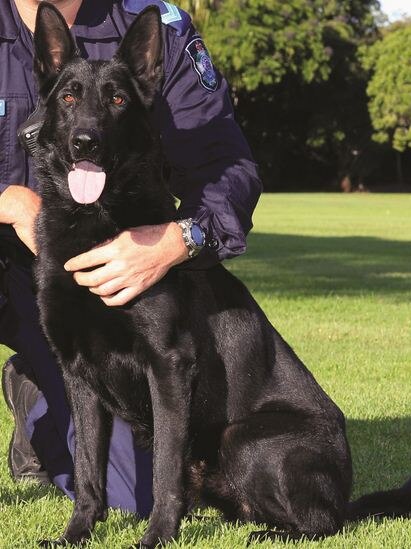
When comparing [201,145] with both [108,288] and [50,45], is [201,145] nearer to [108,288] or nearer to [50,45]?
[50,45]

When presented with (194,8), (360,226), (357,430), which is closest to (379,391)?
(357,430)

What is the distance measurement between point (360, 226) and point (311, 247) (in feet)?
23.1

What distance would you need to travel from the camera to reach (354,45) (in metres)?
54.0

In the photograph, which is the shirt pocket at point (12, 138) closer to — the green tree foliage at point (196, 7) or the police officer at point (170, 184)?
the police officer at point (170, 184)

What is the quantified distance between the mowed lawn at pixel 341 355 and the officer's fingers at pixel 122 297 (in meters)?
0.79

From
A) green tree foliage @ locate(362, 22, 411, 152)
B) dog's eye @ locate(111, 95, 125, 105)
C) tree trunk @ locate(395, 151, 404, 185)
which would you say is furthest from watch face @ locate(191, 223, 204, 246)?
tree trunk @ locate(395, 151, 404, 185)

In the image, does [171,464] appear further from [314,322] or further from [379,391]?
[314,322]

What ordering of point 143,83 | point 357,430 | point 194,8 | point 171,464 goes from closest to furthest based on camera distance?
point 171,464
point 143,83
point 357,430
point 194,8

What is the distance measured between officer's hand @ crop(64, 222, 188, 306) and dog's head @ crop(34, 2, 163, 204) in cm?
20

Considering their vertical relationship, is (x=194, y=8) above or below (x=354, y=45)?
above

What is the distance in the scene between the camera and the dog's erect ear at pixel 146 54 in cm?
339

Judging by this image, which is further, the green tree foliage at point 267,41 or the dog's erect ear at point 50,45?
the green tree foliage at point 267,41

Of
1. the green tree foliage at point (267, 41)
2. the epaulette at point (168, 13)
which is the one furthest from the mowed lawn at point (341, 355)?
the green tree foliage at point (267, 41)

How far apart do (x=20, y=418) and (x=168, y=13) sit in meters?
1.95
